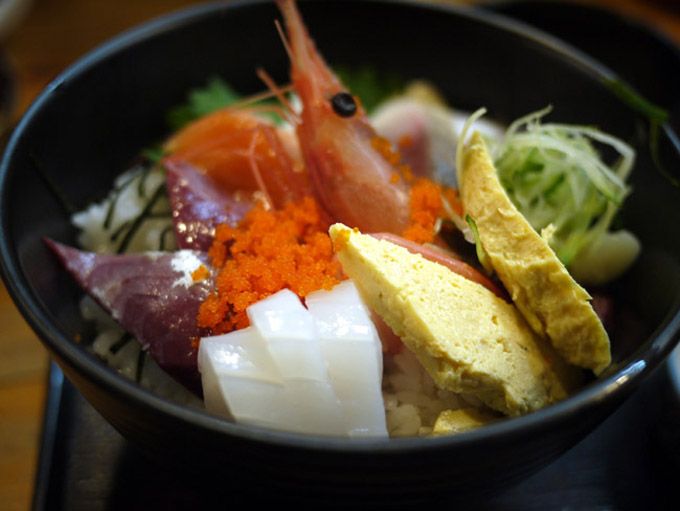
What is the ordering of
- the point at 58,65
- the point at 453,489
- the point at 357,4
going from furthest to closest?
the point at 58,65 < the point at 357,4 < the point at 453,489

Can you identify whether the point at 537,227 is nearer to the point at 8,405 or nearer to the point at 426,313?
the point at 426,313

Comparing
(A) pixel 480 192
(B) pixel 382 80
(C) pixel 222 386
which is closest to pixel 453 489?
(C) pixel 222 386

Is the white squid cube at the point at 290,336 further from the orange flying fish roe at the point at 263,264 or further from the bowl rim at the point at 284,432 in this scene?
the bowl rim at the point at 284,432

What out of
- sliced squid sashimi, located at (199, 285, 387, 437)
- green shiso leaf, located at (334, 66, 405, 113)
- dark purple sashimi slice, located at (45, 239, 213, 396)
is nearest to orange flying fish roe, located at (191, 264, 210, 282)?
dark purple sashimi slice, located at (45, 239, 213, 396)

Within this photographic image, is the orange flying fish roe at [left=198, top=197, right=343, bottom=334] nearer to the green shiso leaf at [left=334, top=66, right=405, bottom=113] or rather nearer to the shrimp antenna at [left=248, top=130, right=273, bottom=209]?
the shrimp antenna at [left=248, top=130, right=273, bottom=209]

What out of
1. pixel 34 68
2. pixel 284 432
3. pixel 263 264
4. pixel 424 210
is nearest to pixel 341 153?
pixel 424 210

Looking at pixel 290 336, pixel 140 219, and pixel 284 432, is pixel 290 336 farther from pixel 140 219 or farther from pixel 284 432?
pixel 140 219
